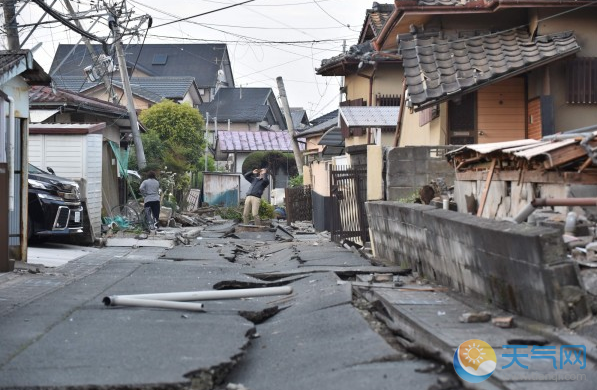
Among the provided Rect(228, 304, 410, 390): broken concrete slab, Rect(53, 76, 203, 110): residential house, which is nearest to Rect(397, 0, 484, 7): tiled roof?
Rect(228, 304, 410, 390): broken concrete slab

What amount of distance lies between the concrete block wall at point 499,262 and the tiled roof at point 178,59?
60.7 metres

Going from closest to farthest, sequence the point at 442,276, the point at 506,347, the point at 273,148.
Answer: the point at 506,347, the point at 442,276, the point at 273,148

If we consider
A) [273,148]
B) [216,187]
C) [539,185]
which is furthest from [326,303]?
[273,148]

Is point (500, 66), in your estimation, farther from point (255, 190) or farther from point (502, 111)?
point (255, 190)

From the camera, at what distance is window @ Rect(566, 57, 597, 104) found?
602 inches

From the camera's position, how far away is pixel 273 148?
54969 millimetres

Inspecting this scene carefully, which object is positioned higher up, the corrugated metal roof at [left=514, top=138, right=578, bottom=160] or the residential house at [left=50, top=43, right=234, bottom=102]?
the residential house at [left=50, top=43, right=234, bottom=102]

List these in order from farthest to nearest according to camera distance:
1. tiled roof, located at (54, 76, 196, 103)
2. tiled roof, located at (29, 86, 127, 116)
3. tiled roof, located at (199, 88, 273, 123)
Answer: tiled roof, located at (199, 88, 273, 123) < tiled roof, located at (54, 76, 196, 103) < tiled roof, located at (29, 86, 127, 116)

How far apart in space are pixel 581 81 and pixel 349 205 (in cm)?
584

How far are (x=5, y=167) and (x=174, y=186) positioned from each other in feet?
64.5

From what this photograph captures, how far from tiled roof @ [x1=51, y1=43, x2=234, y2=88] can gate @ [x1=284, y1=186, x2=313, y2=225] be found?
41.2m

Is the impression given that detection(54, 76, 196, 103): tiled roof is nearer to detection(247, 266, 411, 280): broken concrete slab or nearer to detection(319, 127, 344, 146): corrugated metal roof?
detection(319, 127, 344, 146): corrugated metal roof

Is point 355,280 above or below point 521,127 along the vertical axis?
below

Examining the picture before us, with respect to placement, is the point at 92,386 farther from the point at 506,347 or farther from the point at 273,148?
the point at 273,148
